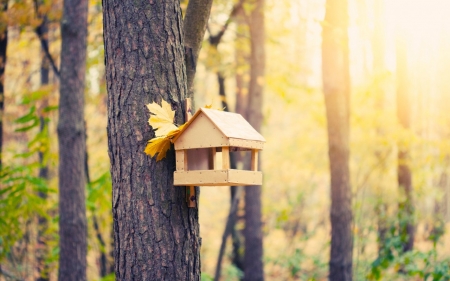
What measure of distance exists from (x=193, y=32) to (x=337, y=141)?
11.0 ft

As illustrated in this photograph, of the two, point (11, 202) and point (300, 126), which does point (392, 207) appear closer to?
point (300, 126)

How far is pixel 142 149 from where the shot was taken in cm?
270

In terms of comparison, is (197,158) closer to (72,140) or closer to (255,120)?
(72,140)

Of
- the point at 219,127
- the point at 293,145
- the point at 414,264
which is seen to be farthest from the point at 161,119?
the point at 293,145

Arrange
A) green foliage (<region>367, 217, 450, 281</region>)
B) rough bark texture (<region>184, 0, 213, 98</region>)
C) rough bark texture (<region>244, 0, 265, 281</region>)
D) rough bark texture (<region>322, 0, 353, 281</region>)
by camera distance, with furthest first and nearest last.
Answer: rough bark texture (<region>244, 0, 265, 281</region>) → rough bark texture (<region>322, 0, 353, 281</region>) → green foliage (<region>367, 217, 450, 281</region>) → rough bark texture (<region>184, 0, 213, 98</region>)

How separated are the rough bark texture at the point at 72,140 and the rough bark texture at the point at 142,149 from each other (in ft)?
9.33

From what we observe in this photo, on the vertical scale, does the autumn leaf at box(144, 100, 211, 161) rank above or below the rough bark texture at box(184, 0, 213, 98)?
below

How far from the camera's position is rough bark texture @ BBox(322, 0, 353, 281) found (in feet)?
20.1

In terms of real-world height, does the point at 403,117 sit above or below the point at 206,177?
above

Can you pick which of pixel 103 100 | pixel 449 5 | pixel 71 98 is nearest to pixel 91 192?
pixel 71 98

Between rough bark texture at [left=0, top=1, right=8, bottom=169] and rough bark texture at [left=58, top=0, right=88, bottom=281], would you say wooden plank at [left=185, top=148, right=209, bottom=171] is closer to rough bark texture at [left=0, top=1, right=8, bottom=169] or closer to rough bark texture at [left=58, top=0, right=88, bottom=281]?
rough bark texture at [left=58, top=0, right=88, bottom=281]

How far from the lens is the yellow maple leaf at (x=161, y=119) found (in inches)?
104

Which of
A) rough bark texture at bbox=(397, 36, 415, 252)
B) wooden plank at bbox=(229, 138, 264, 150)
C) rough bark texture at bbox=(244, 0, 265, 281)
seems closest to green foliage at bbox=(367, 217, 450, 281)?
rough bark texture at bbox=(244, 0, 265, 281)

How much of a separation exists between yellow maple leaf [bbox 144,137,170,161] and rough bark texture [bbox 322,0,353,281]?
3831 mm
